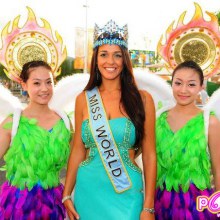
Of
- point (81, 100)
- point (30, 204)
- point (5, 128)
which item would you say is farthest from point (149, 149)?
point (5, 128)

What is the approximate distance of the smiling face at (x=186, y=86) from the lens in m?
2.30

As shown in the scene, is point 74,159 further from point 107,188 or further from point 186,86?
point 186,86

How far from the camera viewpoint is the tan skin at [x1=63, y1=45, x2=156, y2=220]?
6.63 feet

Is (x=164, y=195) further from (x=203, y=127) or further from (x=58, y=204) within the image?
(x=58, y=204)

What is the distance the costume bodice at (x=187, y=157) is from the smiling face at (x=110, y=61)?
551mm

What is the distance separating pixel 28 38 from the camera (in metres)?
2.88

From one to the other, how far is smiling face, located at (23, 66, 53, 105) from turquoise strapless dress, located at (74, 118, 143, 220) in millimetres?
413

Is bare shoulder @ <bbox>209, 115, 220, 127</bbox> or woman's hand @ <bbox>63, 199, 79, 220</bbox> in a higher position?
bare shoulder @ <bbox>209, 115, 220, 127</bbox>

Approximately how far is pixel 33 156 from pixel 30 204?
300 mm

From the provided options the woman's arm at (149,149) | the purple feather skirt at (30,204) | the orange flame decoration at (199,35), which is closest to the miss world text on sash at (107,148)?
the woman's arm at (149,149)


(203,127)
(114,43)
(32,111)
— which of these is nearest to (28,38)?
(32,111)

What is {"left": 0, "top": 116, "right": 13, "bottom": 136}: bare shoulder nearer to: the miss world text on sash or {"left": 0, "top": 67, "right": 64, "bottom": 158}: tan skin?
{"left": 0, "top": 67, "right": 64, "bottom": 158}: tan skin

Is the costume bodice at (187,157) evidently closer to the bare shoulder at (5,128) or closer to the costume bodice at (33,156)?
the costume bodice at (33,156)

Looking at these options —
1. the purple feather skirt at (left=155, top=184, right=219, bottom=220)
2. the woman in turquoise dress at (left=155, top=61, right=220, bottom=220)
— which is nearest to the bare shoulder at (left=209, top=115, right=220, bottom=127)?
the woman in turquoise dress at (left=155, top=61, right=220, bottom=220)
